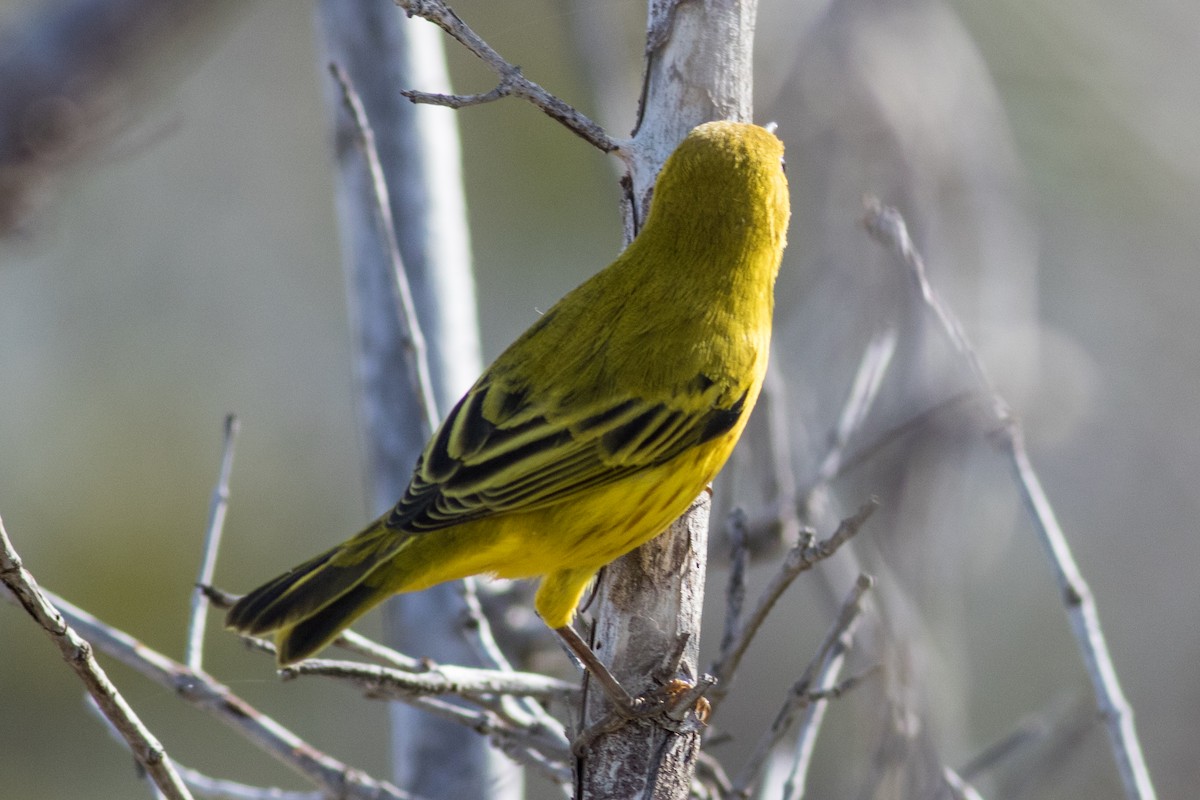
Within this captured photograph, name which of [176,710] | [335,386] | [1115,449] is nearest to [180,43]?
[335,386]

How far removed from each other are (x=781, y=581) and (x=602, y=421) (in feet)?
2.49

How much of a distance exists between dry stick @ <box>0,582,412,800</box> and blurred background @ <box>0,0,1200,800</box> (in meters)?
0.54

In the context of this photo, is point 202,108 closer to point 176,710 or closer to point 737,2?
point 176,710

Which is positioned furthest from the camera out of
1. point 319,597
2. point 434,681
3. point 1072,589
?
point 1072,589

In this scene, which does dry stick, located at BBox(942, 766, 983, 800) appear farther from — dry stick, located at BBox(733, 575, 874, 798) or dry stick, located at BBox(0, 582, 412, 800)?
dry stick, located at BBox(0, 582, 412, 800)

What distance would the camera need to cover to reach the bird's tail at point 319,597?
2801 mm

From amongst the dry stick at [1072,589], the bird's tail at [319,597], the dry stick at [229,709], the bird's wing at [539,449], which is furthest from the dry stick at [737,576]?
the dry stick at [229,709]

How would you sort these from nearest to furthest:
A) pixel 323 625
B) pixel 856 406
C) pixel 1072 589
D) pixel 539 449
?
1. pixel 323 625
2. pixel 1072 589
3. pixel 539 449
4. pixel 856 406

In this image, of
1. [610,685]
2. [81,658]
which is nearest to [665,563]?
[610,685]

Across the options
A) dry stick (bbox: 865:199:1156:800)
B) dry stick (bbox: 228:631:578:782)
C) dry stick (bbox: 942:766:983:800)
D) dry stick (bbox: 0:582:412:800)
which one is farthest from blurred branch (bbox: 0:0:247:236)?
dry stick (bbox: 942:766:983:800)

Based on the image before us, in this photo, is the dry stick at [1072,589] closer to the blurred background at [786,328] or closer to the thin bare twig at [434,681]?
the blurred background at [786,328]

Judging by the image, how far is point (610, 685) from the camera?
8.93 feet

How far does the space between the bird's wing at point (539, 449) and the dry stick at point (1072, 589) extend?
55 cm

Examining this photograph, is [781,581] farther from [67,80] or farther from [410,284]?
[67,80]
